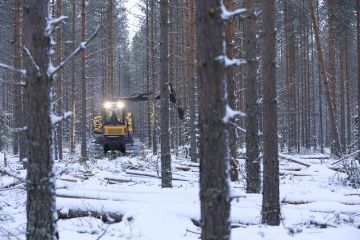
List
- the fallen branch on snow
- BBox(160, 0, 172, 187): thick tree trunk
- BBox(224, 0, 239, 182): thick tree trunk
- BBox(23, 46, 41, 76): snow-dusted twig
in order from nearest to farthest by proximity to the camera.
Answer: BBox(23, 46, 41, 76): snow-dusted twig → the fallen branch on snow → BBox(224, 0, 239, 182): thick tree trunk → BBox(160, 0, 172, 187): thick tree trunk

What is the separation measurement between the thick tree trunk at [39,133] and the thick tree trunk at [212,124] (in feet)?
5.04

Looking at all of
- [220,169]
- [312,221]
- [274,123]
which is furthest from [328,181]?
[220,169]

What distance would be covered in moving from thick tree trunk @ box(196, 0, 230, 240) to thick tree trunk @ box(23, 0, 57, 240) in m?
1.54

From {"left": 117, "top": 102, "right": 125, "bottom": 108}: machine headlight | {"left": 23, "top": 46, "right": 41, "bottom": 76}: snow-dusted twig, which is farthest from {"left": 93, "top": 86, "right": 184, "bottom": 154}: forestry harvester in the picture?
{"left": 23, "top": 46, "right": 41, "bottom": 76}: snow-dusted twig

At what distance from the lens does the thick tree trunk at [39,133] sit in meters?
3.98

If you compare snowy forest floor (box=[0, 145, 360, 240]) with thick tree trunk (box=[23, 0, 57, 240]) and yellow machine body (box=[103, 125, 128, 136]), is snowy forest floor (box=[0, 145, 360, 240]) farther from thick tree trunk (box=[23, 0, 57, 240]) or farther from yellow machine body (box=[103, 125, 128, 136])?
yellow machine body (box=[103, 125, 128, 136])

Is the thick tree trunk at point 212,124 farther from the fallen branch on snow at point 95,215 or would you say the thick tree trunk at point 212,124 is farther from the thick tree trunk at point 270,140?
the fallen branch on snow at point 95,215

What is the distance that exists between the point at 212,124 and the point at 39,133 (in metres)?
1.71

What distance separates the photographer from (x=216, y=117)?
3.54 m

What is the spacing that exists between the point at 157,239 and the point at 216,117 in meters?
3.08

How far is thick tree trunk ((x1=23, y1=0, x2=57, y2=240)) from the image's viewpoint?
398cm

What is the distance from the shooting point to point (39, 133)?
157 inches

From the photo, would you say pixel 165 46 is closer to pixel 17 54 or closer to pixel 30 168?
pixel 30 168

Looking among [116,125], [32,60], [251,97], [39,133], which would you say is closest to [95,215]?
[39,133]
